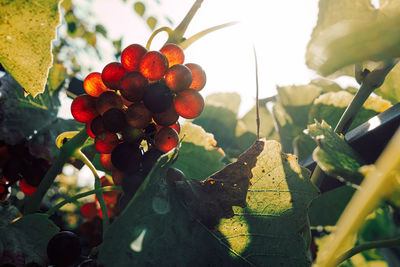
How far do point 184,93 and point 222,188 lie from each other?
Result: 0.20m

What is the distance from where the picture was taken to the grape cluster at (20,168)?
31.4 inches

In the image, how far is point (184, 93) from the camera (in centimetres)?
59

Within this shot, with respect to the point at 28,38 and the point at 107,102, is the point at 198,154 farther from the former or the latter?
the point at 28,38

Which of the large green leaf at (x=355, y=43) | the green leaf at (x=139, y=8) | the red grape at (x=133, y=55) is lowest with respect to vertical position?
the green leaf at (x=139, y=8)

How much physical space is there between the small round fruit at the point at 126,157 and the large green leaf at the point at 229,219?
9 cm

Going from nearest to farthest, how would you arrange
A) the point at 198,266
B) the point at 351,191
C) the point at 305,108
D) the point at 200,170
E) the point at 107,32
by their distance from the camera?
1. the point at 198,266
2. the point at 200,170
3. the point at 351,191
4. the point at 305,108
5. the point at 107,32

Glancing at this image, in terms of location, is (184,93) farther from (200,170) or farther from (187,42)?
(200,170)

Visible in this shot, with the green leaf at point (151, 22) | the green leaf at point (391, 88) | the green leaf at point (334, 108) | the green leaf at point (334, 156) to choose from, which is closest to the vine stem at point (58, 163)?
the green leaf at point (334, 156)

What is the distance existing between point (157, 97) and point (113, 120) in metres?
0.09

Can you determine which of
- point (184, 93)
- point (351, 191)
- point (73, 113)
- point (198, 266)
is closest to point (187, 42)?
point (184, 93)

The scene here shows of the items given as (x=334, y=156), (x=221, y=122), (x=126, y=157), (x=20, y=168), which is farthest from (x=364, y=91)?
(x=20, y=168)

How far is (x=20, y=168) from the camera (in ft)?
2.68

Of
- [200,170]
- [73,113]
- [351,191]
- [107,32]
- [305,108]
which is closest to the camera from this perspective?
[73,113]

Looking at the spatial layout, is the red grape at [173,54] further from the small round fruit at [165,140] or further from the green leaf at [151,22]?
the green leaf at [151,22]
